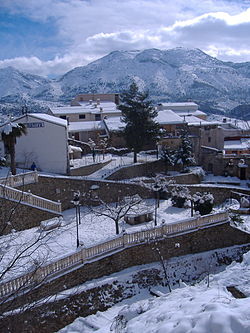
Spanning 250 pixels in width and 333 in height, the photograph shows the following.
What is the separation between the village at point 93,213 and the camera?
Result: 12.8 m

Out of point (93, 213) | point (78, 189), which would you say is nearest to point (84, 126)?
point (78, 189)

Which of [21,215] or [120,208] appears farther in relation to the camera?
[120,208]

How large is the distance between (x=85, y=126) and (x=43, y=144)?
56.9 ft

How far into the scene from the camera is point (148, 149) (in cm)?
3784

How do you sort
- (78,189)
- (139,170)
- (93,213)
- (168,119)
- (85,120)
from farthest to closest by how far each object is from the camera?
1. (85,120)
2. (168,119)
3. (139,170)
4. (78,189)
5. (93,213)

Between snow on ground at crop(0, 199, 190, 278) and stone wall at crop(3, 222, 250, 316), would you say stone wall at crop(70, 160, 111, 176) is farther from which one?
stone wall at crop(3, 222, 250, 316)

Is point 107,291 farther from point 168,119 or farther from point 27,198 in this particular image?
point 168,119

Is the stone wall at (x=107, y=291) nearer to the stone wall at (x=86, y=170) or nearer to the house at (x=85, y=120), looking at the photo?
the stone wall at (x=86, y=170)

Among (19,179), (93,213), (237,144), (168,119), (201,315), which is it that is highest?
(168,119)

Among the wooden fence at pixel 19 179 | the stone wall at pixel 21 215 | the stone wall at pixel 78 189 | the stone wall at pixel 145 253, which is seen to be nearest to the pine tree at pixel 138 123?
the stone wall at pixel 78 189

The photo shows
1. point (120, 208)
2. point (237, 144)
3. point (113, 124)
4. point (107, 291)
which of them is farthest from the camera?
point (113, 124)

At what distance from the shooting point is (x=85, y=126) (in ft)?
136

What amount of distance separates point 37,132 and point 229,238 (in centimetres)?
1600

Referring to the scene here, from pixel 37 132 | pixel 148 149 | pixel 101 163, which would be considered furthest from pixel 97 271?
pixel 148 149
